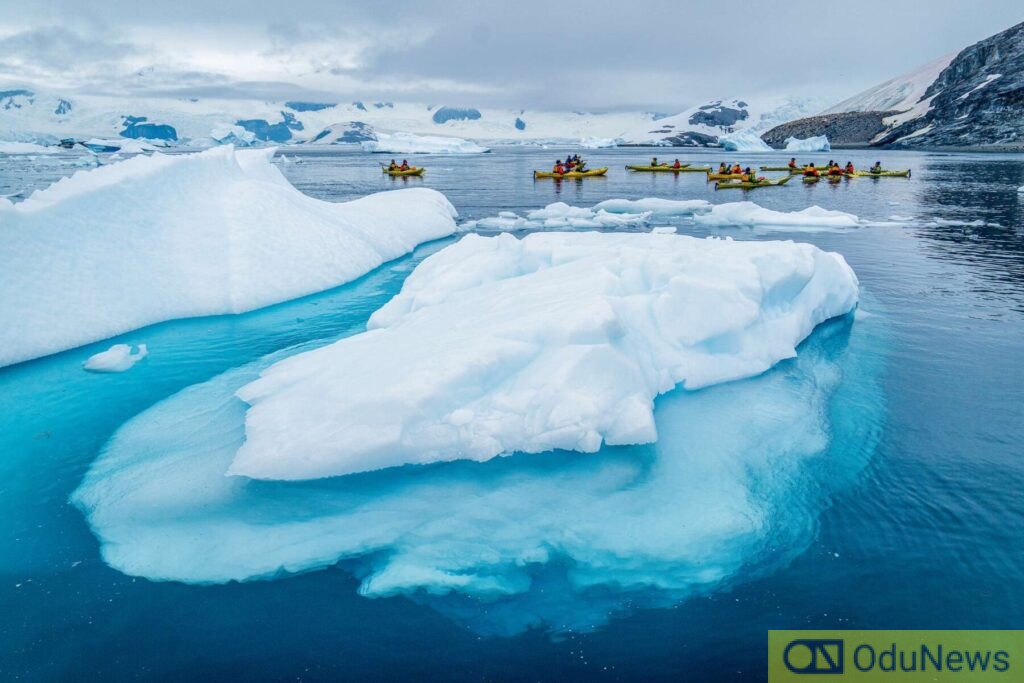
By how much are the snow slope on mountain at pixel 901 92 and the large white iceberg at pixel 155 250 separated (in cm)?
13358

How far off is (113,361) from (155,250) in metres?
3.73

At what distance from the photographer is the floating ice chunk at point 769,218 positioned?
23.6 metres

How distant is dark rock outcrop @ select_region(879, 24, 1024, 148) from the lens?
82312mm

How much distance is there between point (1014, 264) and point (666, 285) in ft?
46.2

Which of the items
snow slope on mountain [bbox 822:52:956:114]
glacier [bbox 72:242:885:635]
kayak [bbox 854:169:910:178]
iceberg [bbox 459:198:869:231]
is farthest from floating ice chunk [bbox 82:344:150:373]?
snow slope on mountain [bbox 822:52:956:114]

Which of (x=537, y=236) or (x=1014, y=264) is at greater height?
(x=537, y=236)

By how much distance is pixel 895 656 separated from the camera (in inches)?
178

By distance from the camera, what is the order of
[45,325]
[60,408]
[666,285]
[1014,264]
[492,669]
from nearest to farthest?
[492,669]
[60,408]
[666,285]
[45,325]
[1014,264]

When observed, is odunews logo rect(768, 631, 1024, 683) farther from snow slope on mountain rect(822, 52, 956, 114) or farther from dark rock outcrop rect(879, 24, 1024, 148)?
snow slope on mountain rect(822, 52, 956, 114)

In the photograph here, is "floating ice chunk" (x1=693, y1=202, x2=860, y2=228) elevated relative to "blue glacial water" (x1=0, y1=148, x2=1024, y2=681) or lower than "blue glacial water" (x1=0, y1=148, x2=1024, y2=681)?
elevated

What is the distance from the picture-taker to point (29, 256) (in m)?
11.1

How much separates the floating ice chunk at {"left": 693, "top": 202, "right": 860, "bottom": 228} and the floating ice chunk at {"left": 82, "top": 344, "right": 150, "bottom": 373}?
21107 mm

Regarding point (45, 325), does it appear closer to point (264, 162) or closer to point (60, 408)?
point (60, 408)

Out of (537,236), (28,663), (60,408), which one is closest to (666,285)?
(537,236)
